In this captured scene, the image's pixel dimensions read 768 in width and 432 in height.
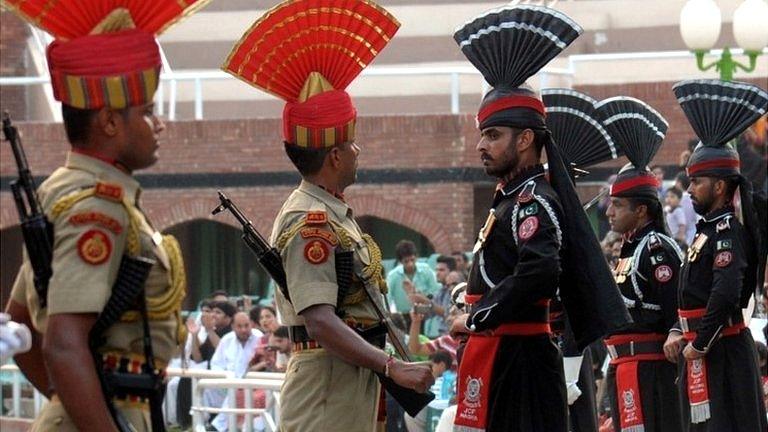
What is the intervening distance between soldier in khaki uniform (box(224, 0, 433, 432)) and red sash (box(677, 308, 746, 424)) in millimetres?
3587

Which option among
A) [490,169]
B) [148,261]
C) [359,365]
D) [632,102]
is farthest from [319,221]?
[632,102]

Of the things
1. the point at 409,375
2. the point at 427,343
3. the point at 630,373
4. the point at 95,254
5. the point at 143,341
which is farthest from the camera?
the point at 427,343

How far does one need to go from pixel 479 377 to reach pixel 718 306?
271cm

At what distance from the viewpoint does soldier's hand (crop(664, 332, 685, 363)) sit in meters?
10.3

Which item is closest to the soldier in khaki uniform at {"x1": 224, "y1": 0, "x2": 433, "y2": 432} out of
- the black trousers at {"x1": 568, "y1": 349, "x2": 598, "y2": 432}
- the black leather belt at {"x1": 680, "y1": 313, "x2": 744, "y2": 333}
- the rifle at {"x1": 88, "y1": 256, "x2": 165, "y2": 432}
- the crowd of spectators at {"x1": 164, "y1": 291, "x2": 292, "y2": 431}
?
the rifle at {"x1": 88, "y1": 256, "x2": 165, "y2": 432}

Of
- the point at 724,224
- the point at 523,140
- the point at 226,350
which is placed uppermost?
the point at 523,140

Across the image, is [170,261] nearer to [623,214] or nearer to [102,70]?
[102,70]

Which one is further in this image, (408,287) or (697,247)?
(408,287)

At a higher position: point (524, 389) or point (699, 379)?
point (524, 389)

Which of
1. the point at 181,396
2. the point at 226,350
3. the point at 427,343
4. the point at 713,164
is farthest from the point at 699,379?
the point at 226,350

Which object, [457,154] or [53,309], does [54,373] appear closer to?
[53,309]

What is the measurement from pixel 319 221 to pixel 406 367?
68cm

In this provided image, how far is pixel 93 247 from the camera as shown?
16.1ft

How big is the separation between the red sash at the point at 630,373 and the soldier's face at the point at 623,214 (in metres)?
0.69
